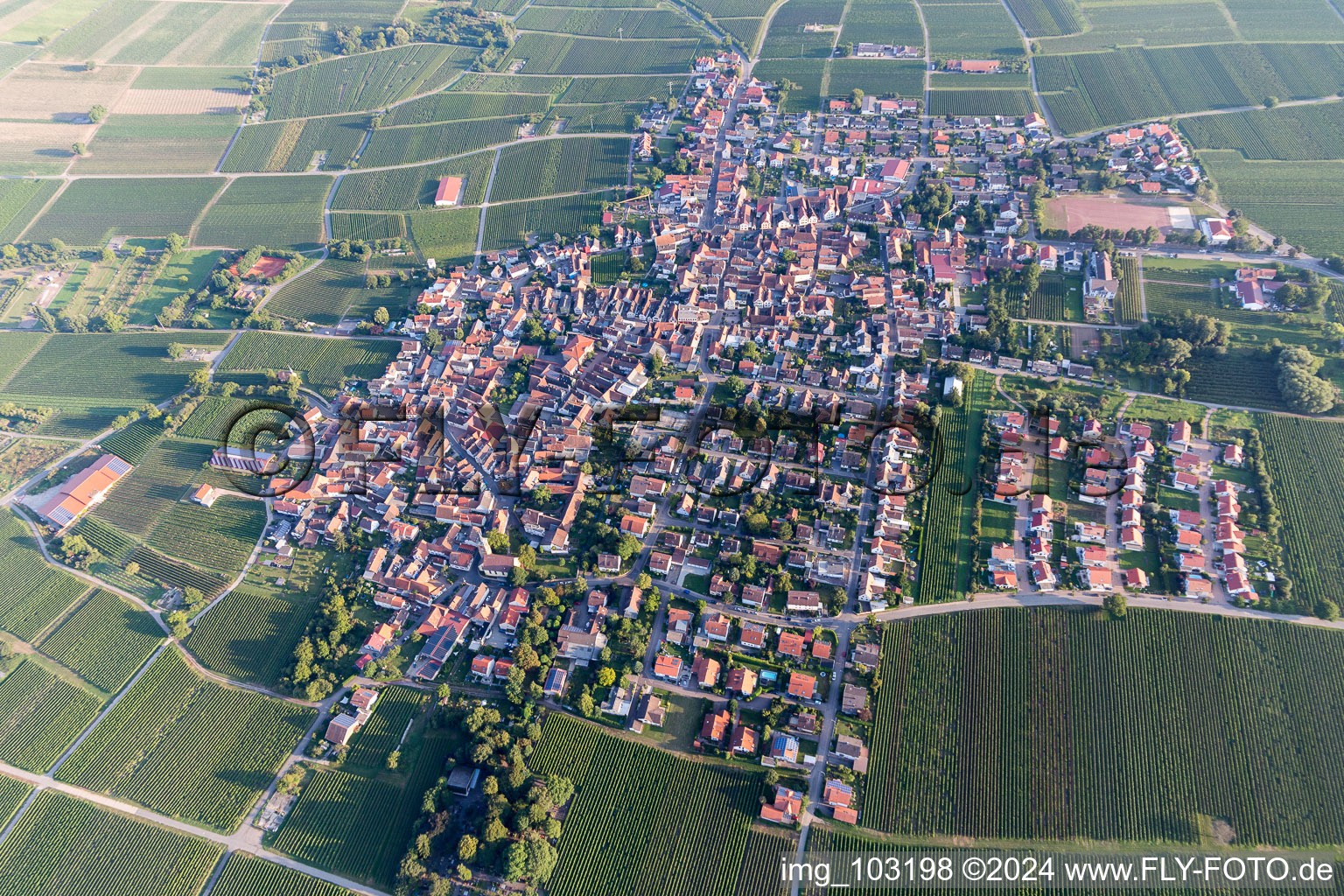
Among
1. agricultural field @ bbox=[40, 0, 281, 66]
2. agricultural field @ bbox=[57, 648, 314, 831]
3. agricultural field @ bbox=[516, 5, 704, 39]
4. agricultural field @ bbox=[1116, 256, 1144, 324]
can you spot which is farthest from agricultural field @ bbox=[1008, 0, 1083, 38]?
agricultural field @ bbox=[57, 648, 314, 831]

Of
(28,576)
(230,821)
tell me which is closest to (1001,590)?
(230,821)

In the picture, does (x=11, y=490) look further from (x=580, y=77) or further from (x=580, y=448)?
(x=580, y=77)

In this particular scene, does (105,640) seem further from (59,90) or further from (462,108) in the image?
(59,90)

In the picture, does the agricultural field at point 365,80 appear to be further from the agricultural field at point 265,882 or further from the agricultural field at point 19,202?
the agricultural field at point 265,882

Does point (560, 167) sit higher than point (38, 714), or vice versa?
point (560, 167)

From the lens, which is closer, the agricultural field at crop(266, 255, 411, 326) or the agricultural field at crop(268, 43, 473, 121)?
the agricultural field at crop(266, 255, 411, 326)

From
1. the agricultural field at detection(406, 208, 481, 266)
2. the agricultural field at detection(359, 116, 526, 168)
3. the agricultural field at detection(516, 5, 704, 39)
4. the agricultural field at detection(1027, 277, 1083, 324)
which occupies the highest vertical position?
the agricultural field at detection(516, 5, 704, 39)

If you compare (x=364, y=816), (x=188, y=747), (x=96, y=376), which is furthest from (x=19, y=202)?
(x=364, y=816)

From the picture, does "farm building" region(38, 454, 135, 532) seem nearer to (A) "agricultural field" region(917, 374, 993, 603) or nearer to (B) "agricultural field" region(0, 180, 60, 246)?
(B) "agricultural field" region(0, 180, 60, 246)
